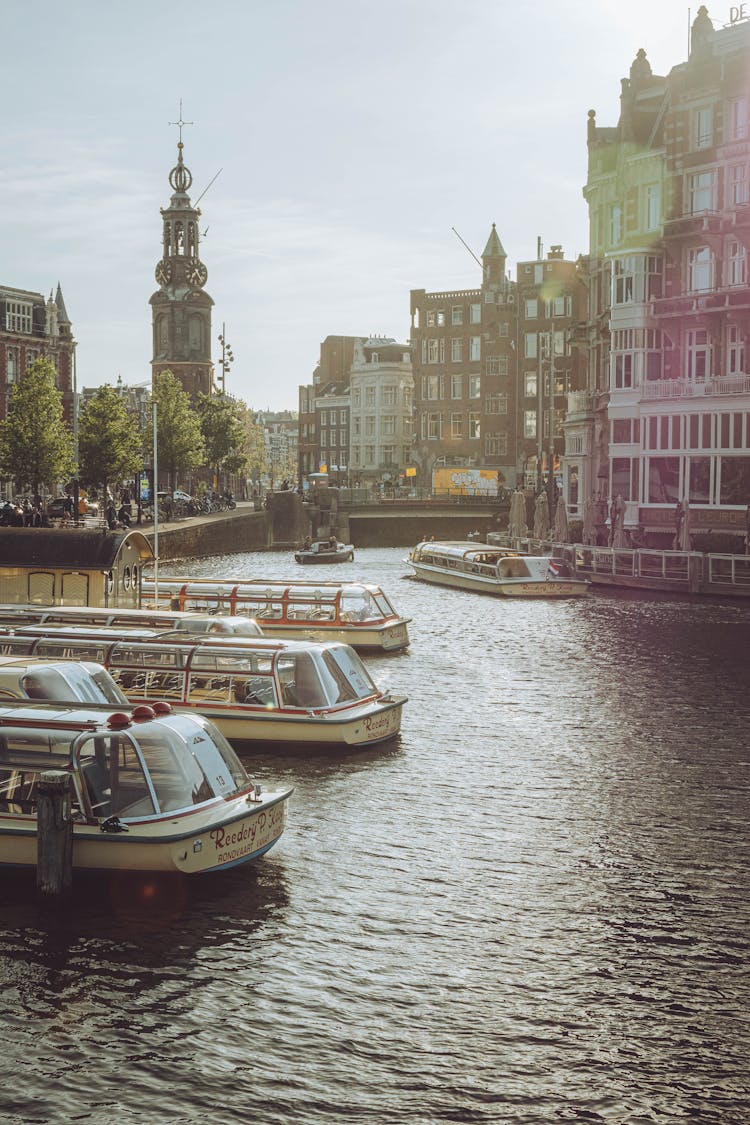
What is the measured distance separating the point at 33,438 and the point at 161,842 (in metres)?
68.5

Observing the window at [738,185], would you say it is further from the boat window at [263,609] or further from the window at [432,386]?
the window at [432,386]

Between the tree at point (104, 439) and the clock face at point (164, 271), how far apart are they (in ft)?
257

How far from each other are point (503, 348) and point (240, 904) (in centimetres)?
11823

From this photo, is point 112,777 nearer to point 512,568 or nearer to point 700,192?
point 512,568

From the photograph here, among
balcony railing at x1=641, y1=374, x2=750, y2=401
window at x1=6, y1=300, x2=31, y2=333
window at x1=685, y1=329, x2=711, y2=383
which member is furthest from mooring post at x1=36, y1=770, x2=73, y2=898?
window at x1=6, y1=300, x2=31, y2=333

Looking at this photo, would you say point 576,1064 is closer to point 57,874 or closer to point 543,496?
point 57,874

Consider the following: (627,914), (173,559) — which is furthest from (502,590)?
(627,914)

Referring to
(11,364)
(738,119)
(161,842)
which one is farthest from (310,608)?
(11,364)

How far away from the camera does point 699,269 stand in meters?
72.4

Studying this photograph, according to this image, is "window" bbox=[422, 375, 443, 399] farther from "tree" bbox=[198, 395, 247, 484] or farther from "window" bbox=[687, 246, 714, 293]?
"window" bbox=[687, 246, 714, 293]

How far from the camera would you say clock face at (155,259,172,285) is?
170000mm

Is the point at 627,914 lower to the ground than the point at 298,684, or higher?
lower

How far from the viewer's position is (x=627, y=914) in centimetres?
1884

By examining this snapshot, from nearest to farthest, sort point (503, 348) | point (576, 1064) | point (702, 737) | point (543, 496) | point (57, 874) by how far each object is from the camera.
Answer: point (576, 1064)
point (57, 874)
point (702, 737)
point (543, 496)
point (503, 348)
